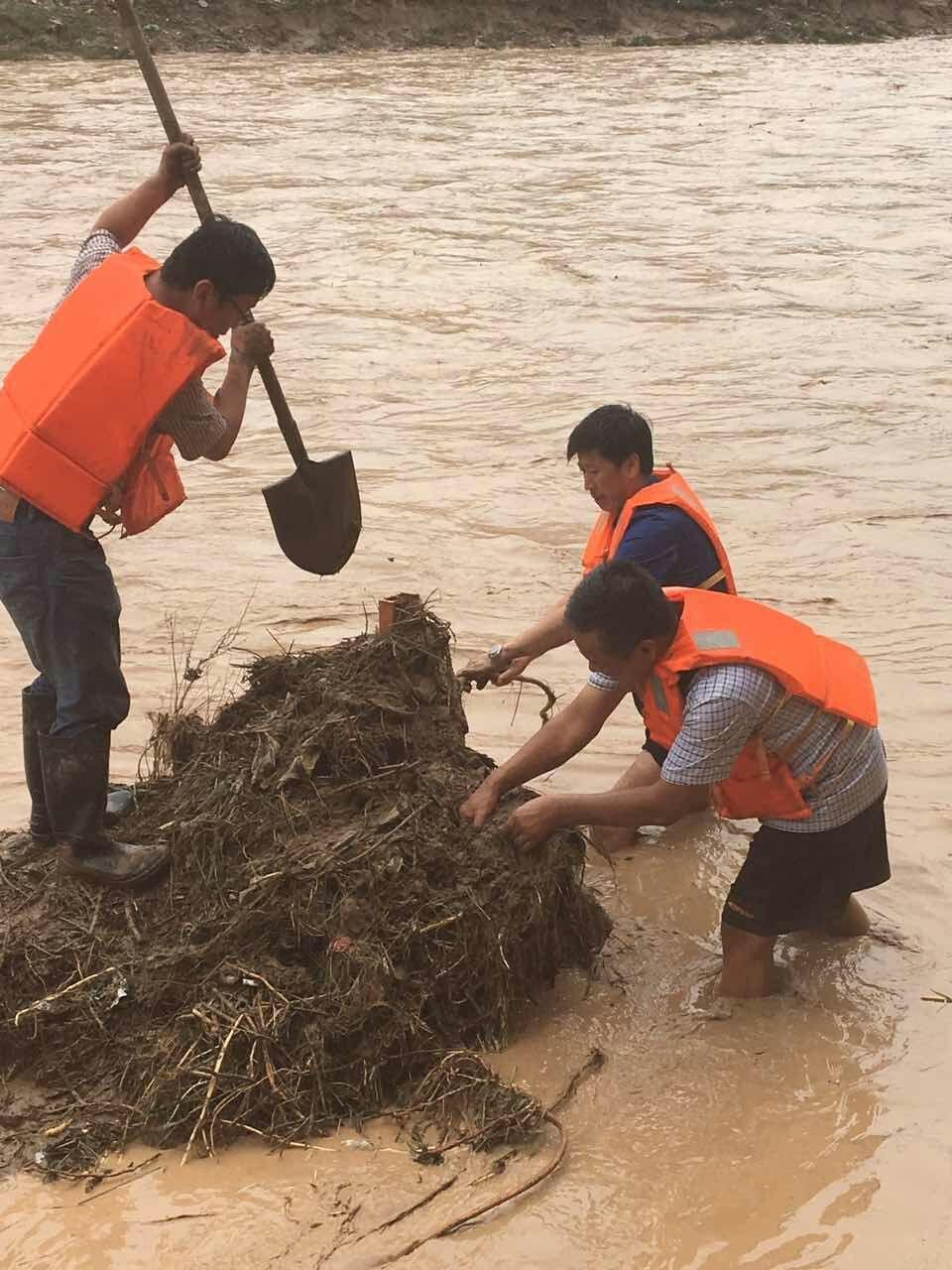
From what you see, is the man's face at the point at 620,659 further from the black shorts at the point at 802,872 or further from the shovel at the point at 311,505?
the shovel at the point at 311,505

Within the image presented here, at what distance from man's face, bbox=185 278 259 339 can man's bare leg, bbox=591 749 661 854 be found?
183 centimetres

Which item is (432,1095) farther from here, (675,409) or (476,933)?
(675,409)

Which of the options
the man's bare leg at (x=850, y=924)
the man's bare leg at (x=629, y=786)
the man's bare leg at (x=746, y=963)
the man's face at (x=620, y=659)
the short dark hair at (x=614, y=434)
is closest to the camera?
the man's face at (x=620, y=659)

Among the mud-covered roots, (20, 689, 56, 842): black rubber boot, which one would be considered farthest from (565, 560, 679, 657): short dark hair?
(20, 689, 56, 842): black rubber boot

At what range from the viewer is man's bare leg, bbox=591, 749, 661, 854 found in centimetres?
462

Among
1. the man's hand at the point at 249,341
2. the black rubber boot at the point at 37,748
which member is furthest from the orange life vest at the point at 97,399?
the black rubber boot at the point at 37,748

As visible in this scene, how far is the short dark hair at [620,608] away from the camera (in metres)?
3.46

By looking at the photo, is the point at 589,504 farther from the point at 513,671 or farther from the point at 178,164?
the point at 178,164

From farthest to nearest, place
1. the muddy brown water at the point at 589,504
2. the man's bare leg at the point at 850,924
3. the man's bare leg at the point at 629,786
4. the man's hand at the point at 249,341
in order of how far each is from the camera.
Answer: the man's bare leg at the point at 629,786
the man's bare leg at the point at 850,924
the man's hand at the point at 249,341
the muddy brown water at the point at 589,504

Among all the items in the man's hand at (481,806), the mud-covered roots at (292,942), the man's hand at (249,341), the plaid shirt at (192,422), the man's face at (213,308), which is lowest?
the mud-covered roots at (292,942)

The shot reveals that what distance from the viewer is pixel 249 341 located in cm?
397

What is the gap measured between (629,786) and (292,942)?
4.93 feet

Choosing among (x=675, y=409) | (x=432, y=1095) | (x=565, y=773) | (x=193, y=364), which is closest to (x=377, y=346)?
(x=675, y=409)

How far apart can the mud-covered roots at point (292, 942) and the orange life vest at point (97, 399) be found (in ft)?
2.63
